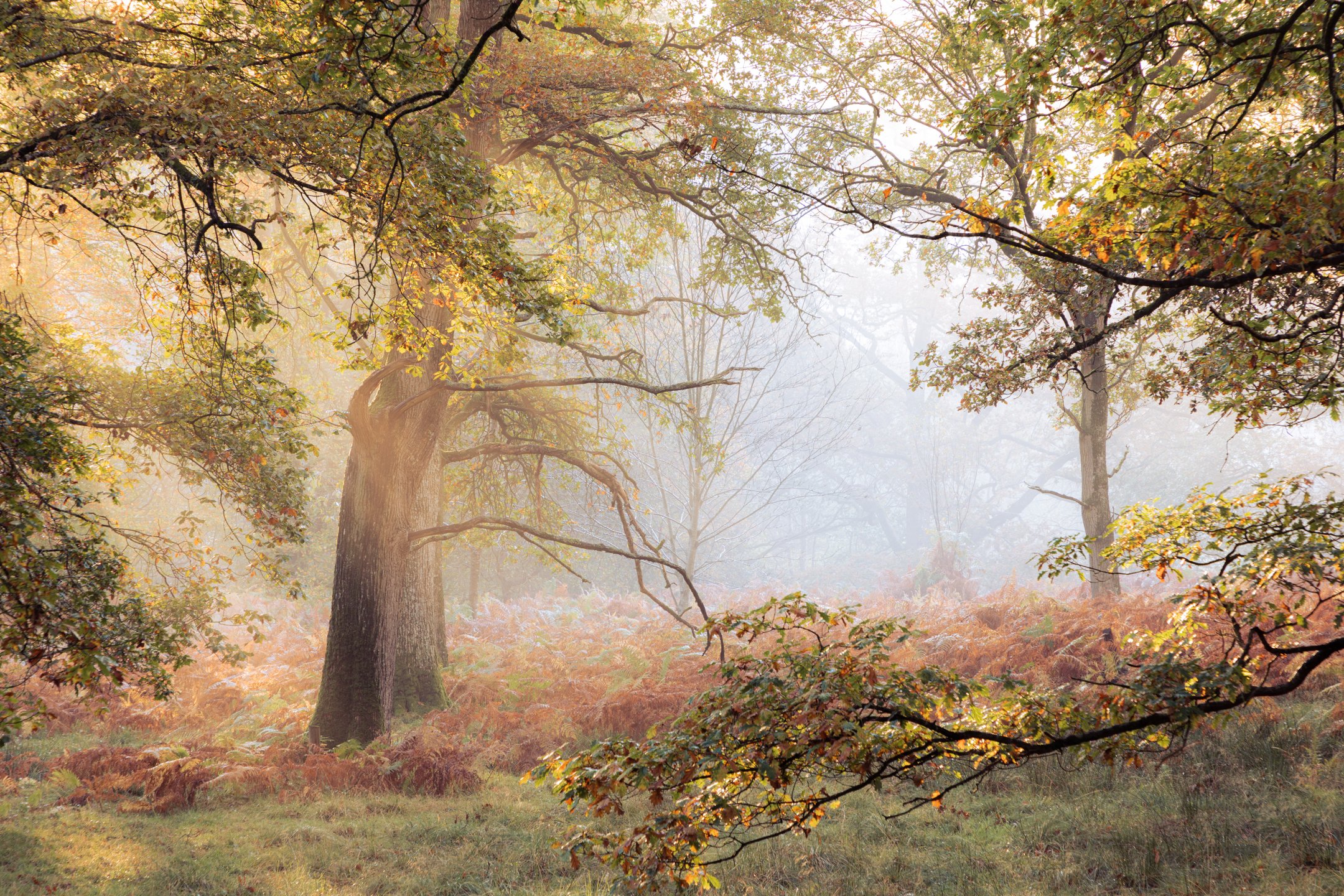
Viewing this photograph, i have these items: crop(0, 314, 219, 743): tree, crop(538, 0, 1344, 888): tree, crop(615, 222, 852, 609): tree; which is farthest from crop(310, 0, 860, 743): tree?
crop(538, 0, 1344, 888): tree

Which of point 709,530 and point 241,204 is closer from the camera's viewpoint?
point 241,204

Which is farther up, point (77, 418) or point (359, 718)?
point (77, 418)

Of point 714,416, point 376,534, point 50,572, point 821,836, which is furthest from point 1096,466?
point 50,572

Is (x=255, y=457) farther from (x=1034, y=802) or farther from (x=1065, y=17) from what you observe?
(x=1034, y=802)

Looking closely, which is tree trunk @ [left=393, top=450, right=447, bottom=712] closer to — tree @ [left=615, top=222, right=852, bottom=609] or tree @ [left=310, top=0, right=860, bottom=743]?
Result: tree @ [left=310, top=0, right=860, bottom=743]

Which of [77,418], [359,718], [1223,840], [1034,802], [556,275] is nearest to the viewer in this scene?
[1223,840]

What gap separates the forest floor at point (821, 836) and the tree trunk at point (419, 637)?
2416 millimetres

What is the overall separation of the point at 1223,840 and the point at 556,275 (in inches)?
277

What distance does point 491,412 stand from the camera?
1195 centimetres

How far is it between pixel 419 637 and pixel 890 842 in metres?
7.24

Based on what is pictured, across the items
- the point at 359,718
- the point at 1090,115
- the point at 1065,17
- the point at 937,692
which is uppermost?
the point at 1065,17

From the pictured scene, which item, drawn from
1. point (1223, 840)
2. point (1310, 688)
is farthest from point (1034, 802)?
point (1310, 688)

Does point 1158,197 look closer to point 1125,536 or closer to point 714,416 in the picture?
point 1125,536

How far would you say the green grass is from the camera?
525 centimetres
